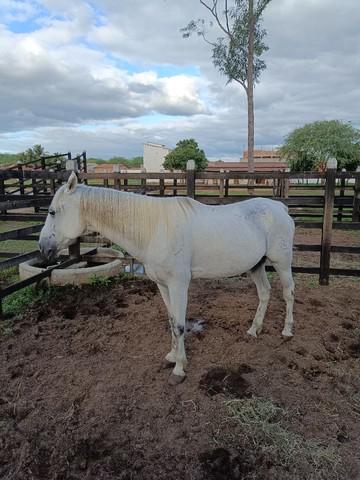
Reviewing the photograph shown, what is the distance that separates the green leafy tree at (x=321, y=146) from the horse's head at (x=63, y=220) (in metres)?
32.7

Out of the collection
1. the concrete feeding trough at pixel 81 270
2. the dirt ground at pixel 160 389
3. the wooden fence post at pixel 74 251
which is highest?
the wooden fence post at pixel 74 251

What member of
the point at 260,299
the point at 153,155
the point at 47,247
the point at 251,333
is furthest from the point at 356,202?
the point at 153,155

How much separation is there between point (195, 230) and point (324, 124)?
37707 mm

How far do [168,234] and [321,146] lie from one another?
114 feet

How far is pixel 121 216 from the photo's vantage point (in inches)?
108

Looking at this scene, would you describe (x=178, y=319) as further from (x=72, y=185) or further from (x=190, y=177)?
(x=190, y=177)

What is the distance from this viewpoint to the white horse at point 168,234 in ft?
8.87

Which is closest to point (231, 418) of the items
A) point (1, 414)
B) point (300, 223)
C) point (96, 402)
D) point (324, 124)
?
point (96, 402)

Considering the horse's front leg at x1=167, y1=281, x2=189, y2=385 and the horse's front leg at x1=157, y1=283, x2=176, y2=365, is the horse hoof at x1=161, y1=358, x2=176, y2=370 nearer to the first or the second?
the horse's front leg at x1=157, y1=283, x2=176, y2=365

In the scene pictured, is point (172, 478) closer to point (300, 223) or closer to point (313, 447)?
point (313, 447)

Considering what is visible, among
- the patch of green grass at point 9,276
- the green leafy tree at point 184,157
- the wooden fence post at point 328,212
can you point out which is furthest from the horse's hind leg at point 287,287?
the green leafy tree at point 184,157

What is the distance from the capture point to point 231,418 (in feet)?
7.53

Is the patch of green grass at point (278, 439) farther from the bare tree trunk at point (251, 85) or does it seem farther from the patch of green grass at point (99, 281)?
the bare tree trunk at point (251, 85)

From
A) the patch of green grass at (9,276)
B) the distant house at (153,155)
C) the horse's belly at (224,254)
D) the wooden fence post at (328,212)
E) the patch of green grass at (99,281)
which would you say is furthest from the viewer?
the distant house at (153,155)
